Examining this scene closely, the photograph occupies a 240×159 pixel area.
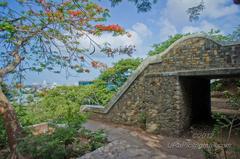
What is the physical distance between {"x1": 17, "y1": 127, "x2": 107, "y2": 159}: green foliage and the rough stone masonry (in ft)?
8.99

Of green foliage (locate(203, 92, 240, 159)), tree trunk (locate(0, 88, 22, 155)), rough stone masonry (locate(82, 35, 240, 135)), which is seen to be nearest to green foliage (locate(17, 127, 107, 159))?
tree trunk (locate(0, 88, 22, 155))

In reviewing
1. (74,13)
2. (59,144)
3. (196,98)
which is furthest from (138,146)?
(196,98)

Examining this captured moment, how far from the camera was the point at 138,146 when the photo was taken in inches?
215

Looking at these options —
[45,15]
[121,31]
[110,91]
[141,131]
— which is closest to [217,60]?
[121,31]

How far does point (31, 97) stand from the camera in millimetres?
9484

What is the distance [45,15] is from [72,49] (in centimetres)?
111

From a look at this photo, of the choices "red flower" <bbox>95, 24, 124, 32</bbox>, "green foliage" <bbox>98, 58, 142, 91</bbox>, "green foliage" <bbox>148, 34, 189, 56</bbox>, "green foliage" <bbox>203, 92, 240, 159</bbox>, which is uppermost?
"green foliage" <bbox>148, 34, 189, 56</bbox>

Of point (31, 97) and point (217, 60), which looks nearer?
point (217, 60)

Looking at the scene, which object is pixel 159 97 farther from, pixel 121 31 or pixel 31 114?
pixel 31 114

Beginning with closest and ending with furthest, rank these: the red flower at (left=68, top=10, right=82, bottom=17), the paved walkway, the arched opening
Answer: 1. the paved walkway
2. the red flower at (left=68, top=10, right=82, bottom=17)
3. the arched opening

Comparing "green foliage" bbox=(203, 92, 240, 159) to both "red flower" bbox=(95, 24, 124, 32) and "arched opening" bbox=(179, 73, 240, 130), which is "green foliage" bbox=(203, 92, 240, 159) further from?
"red flower" bbox=(95, 24, 124, 32)

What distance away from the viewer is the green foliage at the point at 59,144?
5.09 m

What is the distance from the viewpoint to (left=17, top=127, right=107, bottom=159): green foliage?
16.7 ft

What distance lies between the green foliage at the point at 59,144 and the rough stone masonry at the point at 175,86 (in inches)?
108
